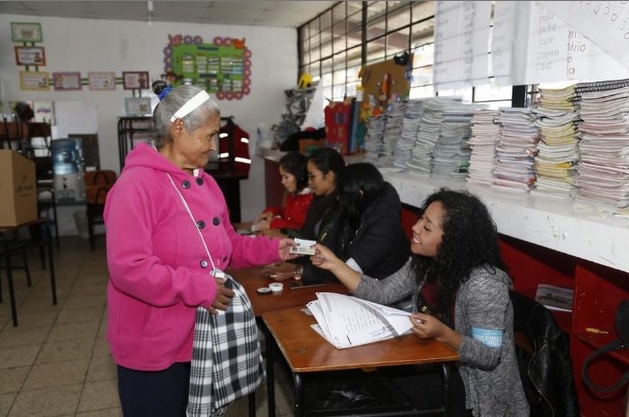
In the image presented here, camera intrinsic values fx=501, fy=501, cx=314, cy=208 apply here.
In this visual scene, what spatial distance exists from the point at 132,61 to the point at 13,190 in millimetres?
3707

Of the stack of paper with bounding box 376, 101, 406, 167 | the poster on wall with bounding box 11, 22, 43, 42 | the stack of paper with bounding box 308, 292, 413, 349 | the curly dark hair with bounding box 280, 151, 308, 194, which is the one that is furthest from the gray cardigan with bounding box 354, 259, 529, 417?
the poster on wall with bounding box 11, 22, 43, 42

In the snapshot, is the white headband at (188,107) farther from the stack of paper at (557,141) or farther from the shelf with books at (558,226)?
the stack of paper at (557,141)

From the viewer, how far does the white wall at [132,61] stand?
252 inches

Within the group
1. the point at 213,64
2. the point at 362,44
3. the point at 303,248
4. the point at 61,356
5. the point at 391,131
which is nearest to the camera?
the point at 303,248

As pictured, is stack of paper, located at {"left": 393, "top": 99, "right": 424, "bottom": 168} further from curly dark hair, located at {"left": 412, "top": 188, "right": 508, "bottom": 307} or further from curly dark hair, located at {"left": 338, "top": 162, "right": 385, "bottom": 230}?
curly dark hair, located at {"left": 412, "top": 188, "right": 508, "bottom": 307}

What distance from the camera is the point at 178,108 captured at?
1480 mm

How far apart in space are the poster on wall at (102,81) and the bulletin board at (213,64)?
0.71 meters

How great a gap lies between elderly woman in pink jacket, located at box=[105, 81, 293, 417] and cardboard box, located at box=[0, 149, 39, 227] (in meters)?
2.47

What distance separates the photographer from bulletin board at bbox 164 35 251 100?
6777mm

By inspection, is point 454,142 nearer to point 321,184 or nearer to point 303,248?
→ point 321,184

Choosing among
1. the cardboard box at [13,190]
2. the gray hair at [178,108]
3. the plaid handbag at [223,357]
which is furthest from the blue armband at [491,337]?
the cardboard box at [13,190]

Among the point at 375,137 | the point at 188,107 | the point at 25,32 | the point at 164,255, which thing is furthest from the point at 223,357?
the point at 25,32

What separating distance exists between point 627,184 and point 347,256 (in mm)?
1265

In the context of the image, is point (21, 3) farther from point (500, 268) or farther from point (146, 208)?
point (500, 268)
